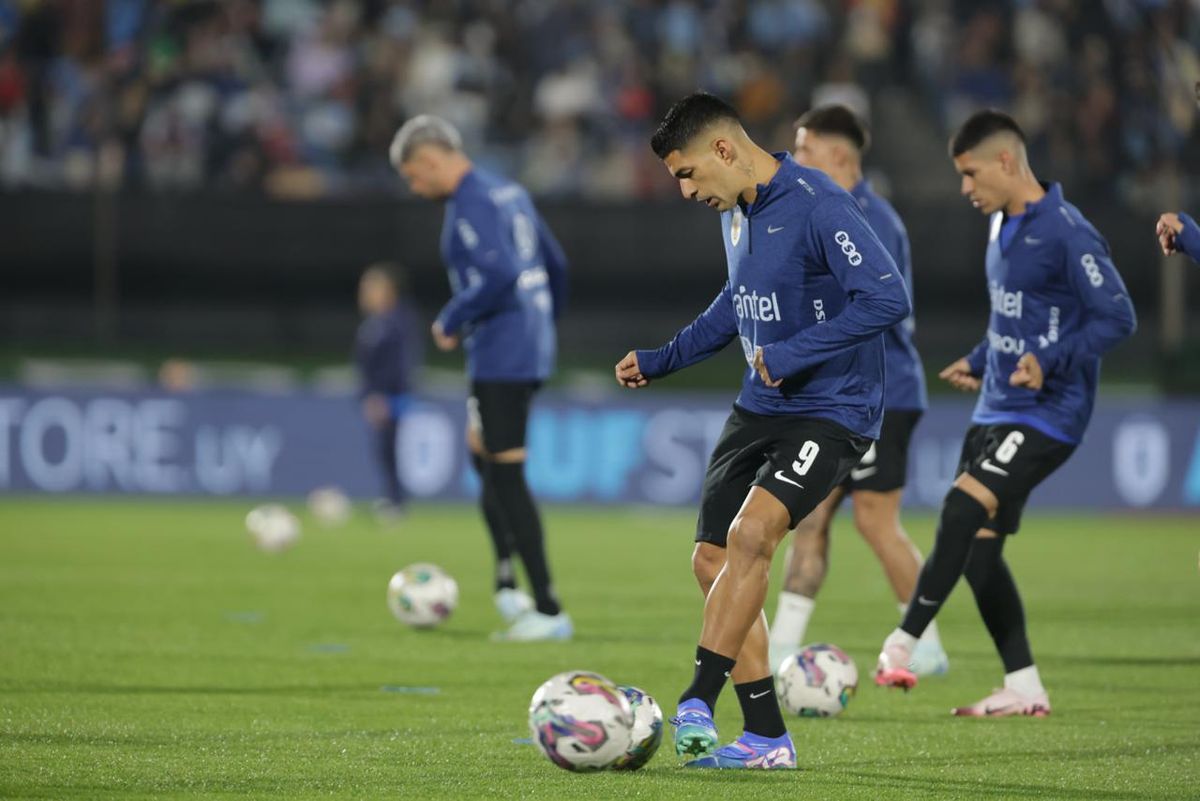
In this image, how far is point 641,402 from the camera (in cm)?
→ 1867

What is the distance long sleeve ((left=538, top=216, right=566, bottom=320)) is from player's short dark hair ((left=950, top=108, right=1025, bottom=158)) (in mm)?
3025

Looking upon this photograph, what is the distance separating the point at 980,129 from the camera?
7895mm

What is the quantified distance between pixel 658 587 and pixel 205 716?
5.74 meters

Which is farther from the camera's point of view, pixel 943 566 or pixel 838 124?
pixel 838 124

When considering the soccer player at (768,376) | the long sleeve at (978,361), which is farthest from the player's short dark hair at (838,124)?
the soccer player at (768,376)

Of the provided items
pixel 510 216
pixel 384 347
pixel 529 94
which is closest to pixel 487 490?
pixel 510 216

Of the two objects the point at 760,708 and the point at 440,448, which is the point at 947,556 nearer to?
the point at 760,708

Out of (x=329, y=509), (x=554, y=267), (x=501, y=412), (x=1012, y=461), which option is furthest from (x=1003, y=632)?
(x=329, y=509)

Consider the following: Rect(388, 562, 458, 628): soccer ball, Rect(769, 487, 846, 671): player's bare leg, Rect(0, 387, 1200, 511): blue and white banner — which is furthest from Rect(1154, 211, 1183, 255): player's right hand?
Rect(0, 387, 1200, 511): blue and white banner

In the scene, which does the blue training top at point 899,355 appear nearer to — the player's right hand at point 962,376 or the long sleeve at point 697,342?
the player's right hand at point 962,376

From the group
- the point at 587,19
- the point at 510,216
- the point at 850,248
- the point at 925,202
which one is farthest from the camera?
the point at 587,19

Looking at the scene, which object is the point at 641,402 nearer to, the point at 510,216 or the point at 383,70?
the point at 383,70

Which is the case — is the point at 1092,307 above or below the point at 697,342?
above

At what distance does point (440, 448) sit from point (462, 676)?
10.6m
